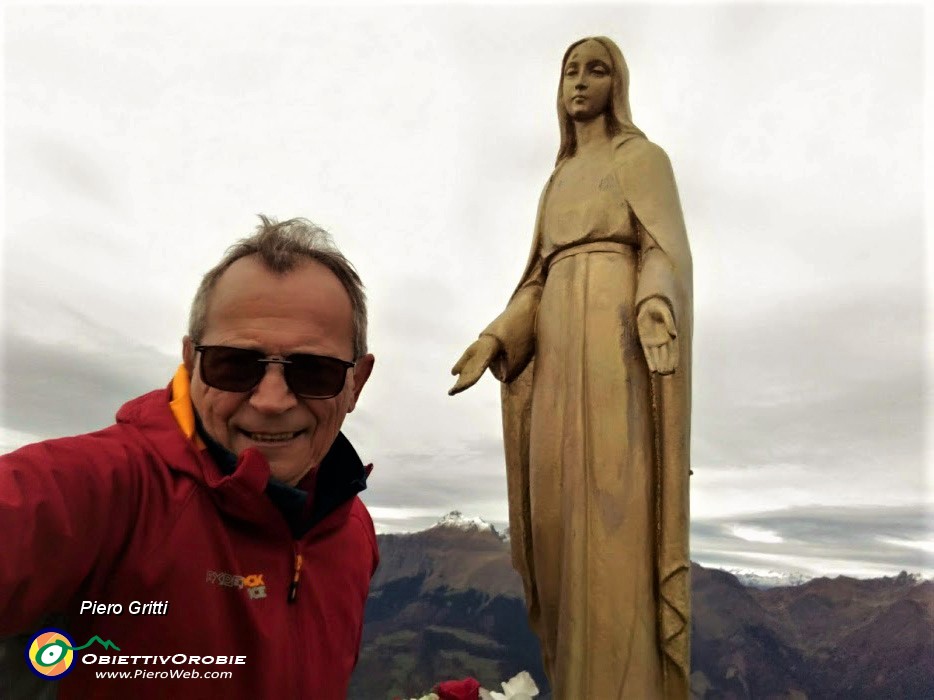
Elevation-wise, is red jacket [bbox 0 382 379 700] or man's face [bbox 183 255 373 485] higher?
man's face [bbox 183 255 373 485]

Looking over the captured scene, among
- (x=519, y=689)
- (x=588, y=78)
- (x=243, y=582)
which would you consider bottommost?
(x=519, y=689)

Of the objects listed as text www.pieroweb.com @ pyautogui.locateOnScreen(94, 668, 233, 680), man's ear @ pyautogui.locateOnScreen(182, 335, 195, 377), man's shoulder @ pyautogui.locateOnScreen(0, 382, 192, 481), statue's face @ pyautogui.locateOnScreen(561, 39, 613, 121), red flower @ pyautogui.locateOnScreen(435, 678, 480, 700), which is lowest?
red flower @ pyautogui.locateOnScreen(435, 678, 480, 700)

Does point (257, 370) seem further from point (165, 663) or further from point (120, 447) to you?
point (165, 663)

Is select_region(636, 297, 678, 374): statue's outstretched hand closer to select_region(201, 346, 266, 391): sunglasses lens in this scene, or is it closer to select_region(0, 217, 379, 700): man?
select_region(0, 217, 379, 700): man

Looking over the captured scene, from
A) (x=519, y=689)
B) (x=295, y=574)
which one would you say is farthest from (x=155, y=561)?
(x=519, y=689)

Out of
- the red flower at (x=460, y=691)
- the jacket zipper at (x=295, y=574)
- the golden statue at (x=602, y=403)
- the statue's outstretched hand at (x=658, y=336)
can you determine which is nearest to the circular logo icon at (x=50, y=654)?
the jacket zipper at (x=295, y=574)

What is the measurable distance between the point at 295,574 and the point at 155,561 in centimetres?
40

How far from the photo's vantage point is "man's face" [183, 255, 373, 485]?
5.23 ft

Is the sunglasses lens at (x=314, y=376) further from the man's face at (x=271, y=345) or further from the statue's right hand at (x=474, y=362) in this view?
the statue's right hand at (x=474, y=362)

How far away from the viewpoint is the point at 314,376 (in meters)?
1.65

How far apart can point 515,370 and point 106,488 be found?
2481 mm

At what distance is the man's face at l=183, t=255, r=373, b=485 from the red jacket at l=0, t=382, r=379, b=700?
9cm

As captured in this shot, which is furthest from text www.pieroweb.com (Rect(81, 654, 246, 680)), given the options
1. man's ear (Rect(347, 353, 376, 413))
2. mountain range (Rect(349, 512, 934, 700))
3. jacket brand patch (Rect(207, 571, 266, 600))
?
mountain range (Rect(349, 512, 934, 700))

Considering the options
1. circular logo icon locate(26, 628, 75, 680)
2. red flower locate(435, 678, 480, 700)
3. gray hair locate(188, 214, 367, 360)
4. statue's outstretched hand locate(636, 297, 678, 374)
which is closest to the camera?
circular logo icon locate(26, 628, 75, 680)
